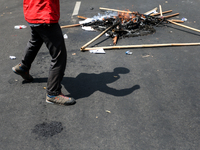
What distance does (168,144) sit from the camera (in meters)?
2.79

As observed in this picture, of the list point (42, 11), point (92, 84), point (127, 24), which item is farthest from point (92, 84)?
point (127, 24)

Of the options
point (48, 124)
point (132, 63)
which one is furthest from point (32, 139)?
point (132, 63)

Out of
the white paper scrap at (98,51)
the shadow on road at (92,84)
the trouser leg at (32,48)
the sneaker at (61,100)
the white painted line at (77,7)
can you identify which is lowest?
the shadow on road at (92,84)

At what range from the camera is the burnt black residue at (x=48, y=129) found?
2986mm

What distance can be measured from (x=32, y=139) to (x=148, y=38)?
4.24 meters

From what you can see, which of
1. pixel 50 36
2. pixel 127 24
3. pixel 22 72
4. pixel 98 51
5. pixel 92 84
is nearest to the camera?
pixel 50 36

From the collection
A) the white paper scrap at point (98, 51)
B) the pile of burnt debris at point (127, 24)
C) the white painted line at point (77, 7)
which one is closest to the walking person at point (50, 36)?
the white paper scrap at point (98, 51)

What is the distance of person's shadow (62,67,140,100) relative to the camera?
3832 millimetres

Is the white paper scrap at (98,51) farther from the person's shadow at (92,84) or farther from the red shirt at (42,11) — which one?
the red shirt at (42,11)

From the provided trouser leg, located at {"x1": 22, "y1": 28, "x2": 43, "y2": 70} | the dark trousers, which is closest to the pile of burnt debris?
trouser leg, located at {"x1": 22, "y1": 28, "x2": 43, "y2": 70}

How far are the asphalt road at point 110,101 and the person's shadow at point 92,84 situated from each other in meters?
0.02

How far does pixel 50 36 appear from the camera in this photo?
319 centimetres

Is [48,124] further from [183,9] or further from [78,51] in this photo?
[183,9]

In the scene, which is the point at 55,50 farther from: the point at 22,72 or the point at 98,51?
the point at 98,51
